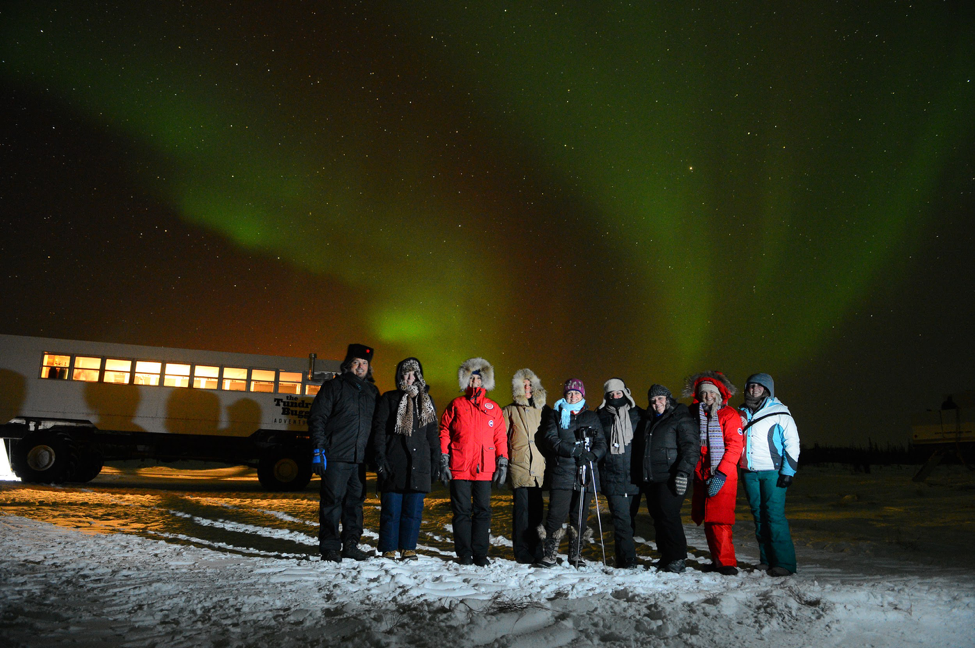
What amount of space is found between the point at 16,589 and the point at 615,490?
4344 mm

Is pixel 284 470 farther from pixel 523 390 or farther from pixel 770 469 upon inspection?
pixel 770 469

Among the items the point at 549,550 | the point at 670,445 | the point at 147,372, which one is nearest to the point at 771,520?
the point at 670,445

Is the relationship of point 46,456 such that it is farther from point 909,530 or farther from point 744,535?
point 909,530

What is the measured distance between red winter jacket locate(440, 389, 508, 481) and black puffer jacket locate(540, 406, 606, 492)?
1.54ft

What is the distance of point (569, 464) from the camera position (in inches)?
221

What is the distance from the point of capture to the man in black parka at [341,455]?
5465 mm

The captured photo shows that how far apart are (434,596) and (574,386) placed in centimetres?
234

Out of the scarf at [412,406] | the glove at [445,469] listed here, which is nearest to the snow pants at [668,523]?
Answer: the glove at [445,469]

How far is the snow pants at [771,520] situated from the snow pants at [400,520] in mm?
2803

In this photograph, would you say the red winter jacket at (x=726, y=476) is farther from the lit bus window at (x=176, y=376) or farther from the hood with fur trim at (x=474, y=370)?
the lit bus window at (x=176, y=376)

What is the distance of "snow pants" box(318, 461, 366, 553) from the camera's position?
5445 millimetres

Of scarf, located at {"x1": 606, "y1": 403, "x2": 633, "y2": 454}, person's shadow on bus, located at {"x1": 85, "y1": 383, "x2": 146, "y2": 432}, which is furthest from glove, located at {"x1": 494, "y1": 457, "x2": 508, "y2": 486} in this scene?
person's shadow on bus, located at {"x1": 85, "y1": 383, "x2": 146, "y2": 432}

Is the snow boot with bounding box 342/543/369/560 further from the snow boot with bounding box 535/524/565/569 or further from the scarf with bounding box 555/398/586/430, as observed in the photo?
the scarf with bounding box 555/398/586/430

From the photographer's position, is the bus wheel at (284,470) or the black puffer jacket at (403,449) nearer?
the black puffer jacket at (403,449)
